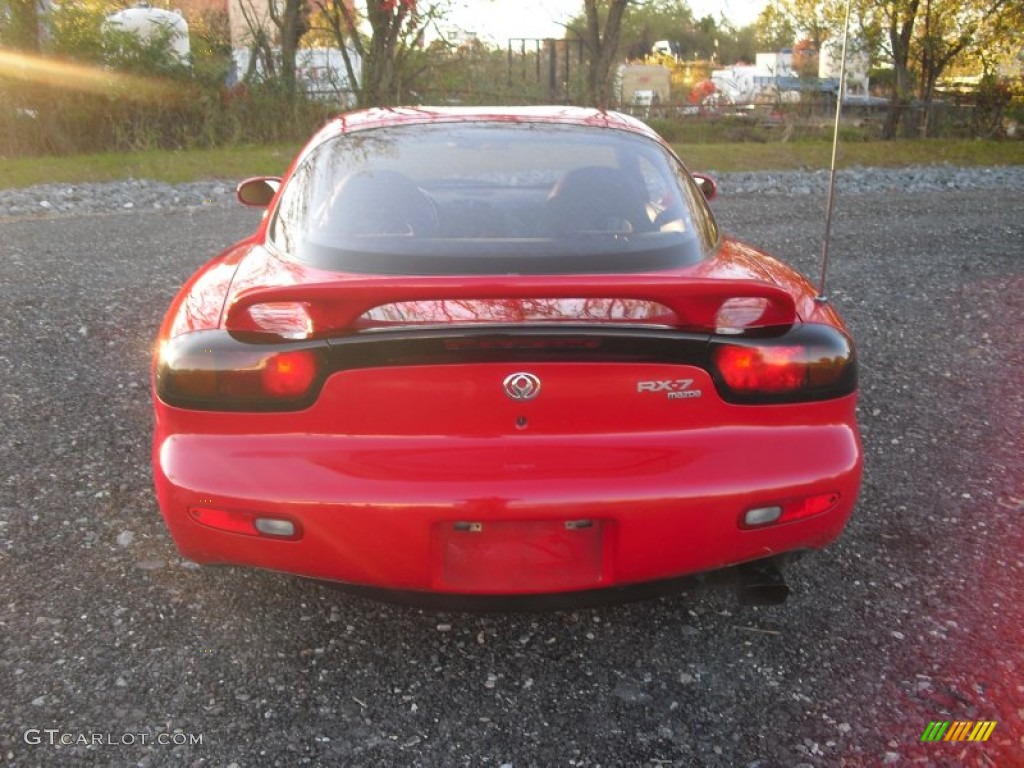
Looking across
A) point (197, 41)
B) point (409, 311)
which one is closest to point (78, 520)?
point (409, 311)

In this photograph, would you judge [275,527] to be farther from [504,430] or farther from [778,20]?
[778,20]

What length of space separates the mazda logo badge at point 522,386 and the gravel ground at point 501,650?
69 cm

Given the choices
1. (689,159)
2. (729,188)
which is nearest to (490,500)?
(729,188)

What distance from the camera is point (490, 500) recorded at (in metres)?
2.21

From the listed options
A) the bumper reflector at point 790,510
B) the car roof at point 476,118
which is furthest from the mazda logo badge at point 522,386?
the car roof at point 476,118

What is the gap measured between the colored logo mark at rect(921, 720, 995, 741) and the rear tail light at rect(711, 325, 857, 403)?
84cm

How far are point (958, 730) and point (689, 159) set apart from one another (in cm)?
1437

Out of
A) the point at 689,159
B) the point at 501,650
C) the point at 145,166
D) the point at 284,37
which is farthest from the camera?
the point at 284,37

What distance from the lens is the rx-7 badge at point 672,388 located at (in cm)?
229

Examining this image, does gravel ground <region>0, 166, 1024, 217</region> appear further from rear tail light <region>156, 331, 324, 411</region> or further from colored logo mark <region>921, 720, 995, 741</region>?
colored logo mark <region>921, 720, 995, 741</region>

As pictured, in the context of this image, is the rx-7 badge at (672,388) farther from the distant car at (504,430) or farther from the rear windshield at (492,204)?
the rear windshield at (492,204)

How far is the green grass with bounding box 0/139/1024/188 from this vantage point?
1334 cm

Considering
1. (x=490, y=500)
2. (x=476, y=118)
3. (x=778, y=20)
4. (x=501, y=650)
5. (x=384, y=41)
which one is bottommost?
(x=501, y=650)

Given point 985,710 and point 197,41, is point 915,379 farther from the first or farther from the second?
point 197,41
